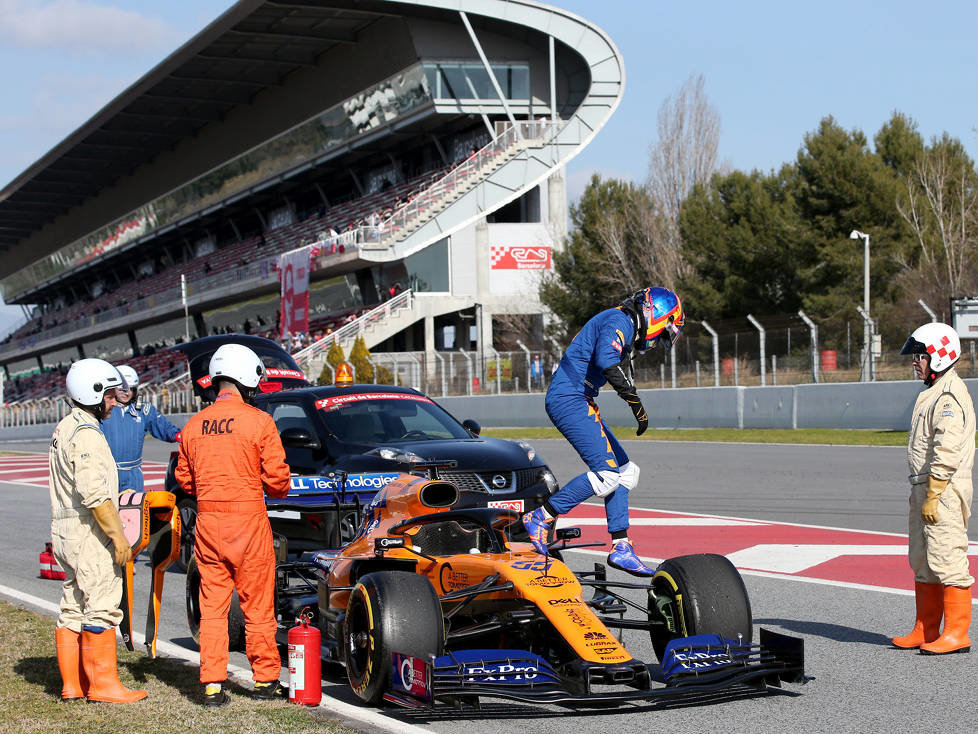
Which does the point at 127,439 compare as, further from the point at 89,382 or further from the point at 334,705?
the point at 334,705

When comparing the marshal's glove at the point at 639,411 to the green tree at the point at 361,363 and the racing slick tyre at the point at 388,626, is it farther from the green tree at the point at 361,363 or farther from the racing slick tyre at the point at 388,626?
the green tree at the point at 361,363

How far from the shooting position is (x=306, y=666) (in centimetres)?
601

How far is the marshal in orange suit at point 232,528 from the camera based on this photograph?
6082mm

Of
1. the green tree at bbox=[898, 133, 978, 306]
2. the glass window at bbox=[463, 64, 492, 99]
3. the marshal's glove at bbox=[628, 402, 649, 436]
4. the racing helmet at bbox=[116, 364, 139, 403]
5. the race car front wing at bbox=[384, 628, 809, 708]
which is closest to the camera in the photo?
the race car front wing at bbox=[384, 628, 809, 708]

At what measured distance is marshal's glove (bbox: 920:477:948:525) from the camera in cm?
677

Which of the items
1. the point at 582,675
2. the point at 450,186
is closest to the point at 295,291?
the point at 450,186

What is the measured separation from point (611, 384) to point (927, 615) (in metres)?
2.38

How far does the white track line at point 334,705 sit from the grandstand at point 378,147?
41.9 metres

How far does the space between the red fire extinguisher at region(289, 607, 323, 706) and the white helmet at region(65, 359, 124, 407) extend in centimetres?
164

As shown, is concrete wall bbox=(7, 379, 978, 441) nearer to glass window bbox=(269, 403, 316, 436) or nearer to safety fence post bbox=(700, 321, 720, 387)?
safety fence post bbox=(700, 321, 720, 387)

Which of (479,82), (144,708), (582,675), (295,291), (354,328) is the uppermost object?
(479,82)

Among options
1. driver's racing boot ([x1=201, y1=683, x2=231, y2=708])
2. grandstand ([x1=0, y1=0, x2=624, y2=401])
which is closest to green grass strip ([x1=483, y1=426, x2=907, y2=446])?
driver's racing boot ([x1=201, y1=683, x2=231, y2=708])

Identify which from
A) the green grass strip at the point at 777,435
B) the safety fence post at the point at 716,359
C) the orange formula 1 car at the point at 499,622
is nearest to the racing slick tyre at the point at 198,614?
the orange formula 1 car at the point at 499,622

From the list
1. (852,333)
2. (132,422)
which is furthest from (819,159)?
(132,422)
